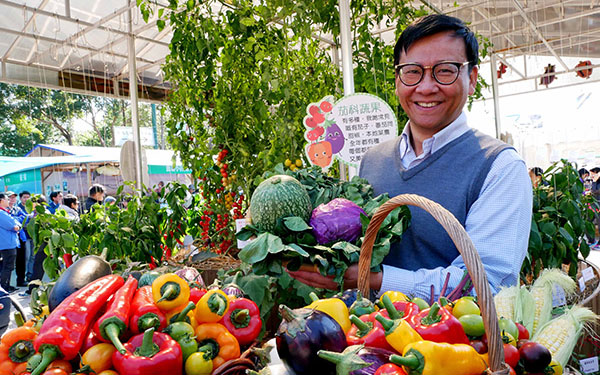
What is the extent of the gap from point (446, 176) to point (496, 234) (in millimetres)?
252

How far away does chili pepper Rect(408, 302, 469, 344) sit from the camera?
72 centimetres

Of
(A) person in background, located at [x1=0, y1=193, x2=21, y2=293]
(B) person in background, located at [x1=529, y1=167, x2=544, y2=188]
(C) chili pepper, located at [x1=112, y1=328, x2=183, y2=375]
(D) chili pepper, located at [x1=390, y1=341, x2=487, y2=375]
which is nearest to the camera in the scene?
(D) chili pepper, located at [x1=390, y1=341, x2=487, y2=375]

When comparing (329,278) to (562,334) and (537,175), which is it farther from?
(537,175)

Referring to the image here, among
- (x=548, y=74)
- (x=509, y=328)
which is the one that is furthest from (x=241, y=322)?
(x=548, y=74)

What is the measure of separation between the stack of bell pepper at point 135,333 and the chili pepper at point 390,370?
449 millimetres

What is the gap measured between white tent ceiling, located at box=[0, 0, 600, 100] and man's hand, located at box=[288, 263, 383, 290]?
4.09 meters

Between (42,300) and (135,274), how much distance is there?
0.90 feet

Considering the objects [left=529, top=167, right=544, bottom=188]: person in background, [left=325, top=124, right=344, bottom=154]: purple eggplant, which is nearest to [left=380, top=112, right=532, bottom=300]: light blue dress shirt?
[left=325, top=124, right=344, bottom=154]: purple eggplant

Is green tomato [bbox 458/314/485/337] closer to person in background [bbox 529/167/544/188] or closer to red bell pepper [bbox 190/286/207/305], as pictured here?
red bell pepper [bbox 190/286/207/305]

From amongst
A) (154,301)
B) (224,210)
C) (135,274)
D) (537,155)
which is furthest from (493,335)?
(537,155)

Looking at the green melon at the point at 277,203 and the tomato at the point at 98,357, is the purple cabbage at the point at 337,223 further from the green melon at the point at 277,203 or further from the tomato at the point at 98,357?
the tomato at the point at 98,357

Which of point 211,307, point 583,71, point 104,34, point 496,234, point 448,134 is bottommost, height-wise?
point 211,307

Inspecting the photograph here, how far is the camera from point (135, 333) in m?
→ 1.00

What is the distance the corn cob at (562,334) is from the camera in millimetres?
852
